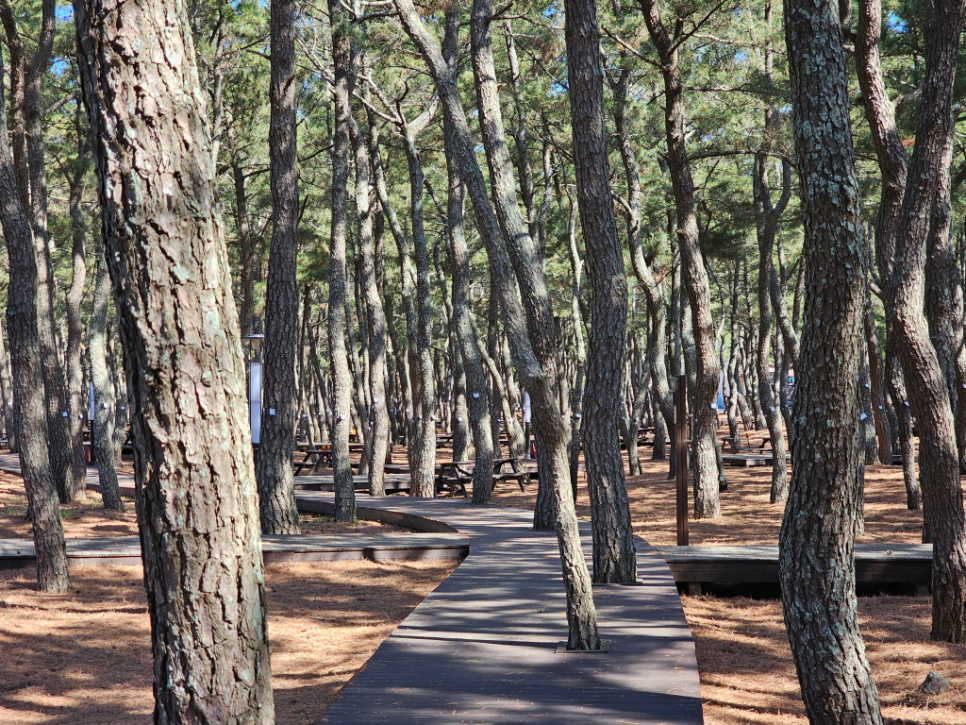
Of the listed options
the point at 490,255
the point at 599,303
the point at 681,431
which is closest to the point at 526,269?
the point at 490,255

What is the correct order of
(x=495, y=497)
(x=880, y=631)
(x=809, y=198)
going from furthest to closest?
1. (x=495, y=497)
2. (x=880, y=631)
3. (x=809, y=198)

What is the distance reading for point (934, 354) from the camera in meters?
6.42

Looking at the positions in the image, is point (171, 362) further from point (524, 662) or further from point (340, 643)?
point (340, 643)

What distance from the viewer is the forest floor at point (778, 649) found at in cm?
528

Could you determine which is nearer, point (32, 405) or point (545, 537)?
point (32, 405)

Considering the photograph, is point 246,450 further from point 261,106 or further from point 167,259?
point 261,106

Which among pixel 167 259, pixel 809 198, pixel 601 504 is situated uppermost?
pixel 809 198

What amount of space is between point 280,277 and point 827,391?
8313 mm

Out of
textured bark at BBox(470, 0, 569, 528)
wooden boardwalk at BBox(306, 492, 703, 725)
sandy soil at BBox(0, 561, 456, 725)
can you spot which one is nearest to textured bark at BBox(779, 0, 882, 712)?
wooden boardwalk at BBox(306, 492, 703, 725)

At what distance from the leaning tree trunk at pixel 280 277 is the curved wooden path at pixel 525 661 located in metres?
3.61

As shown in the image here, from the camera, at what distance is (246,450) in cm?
237

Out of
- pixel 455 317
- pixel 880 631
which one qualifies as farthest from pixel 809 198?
pixel 455 317

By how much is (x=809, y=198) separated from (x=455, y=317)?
41.7ft

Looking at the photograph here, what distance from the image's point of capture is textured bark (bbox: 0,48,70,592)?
27.3 ft
